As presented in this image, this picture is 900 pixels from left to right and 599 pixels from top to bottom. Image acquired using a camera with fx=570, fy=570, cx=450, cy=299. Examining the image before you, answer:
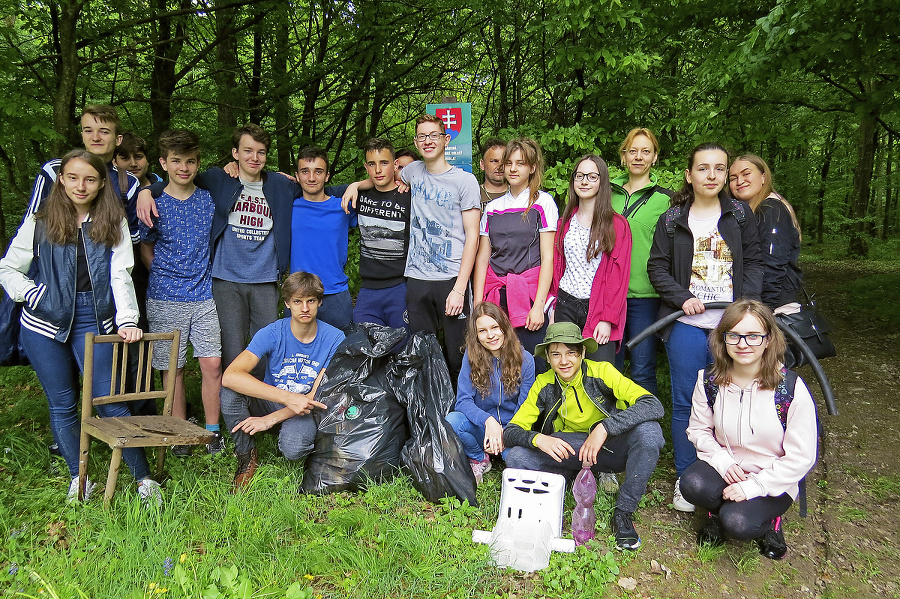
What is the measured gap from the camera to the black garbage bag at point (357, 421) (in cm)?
309

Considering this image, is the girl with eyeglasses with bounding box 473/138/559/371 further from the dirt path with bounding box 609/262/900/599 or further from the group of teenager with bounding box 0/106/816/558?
the dirt path with bounding box 609/262/900/599

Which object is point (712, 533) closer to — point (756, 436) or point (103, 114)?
point (756, 436)

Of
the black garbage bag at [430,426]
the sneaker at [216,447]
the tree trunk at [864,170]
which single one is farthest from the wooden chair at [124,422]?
the tree trunk at [864,170]

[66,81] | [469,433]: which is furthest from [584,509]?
[66,81]

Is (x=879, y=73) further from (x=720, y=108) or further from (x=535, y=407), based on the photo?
(x=535, y=407)

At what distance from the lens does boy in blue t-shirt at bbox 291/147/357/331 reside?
3.64 metres

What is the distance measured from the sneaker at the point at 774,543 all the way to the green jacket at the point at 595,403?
706 millimetres

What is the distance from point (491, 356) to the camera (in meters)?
3.17

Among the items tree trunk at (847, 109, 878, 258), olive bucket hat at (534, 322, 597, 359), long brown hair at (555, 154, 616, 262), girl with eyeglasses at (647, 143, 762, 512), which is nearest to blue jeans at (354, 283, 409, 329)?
olive bucket hat at (534, 322, 597, 359)

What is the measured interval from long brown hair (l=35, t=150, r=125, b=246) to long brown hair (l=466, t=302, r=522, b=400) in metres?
1.92

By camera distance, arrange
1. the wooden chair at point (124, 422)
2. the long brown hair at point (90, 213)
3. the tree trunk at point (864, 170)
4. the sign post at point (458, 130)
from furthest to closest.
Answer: the tree trunk at point (864, 170) < the sign post at point (458, 130) < the long brown hair at point (90, 213) < the wooden chair at point (124, 422)

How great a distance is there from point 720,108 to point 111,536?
5212 mm

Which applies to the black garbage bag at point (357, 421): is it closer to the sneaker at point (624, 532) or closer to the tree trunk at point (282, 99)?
the sneaker at point (624, 532)

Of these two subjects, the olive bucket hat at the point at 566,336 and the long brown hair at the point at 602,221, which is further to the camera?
the long brown hair at the point at 602,221
